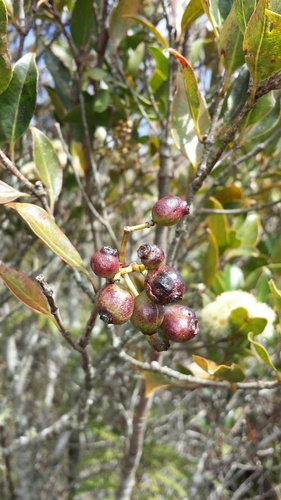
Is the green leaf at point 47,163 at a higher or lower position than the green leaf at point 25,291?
higher

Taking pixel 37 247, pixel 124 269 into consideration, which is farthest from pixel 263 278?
pixel 37 247

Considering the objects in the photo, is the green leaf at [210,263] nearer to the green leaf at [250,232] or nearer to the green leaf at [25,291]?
the green leaf at [250,232]

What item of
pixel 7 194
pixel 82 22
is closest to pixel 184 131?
pixel 7 194

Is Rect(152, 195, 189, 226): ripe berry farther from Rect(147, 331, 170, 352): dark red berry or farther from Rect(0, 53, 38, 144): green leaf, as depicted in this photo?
Rect(0, 53, 38, 144): green leaf

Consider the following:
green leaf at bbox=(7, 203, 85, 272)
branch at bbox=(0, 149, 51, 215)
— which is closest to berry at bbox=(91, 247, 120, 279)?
green leaf at bbox=(7, 203, 85, 272)

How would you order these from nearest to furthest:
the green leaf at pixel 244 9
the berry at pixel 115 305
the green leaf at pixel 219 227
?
the berry at pixel 115 305
the green leaf at pixel 244 9
the green leaf at pixel 219 227

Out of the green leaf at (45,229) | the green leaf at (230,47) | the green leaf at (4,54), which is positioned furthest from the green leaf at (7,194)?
the green leaf at (230,47)
